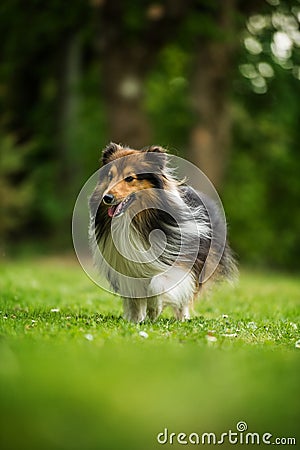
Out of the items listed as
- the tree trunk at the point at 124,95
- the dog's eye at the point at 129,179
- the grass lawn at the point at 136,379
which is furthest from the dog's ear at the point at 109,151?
the tree trunk at the point at 124,95

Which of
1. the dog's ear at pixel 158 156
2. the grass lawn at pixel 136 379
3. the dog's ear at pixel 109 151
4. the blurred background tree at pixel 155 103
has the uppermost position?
the blurred background tree at pixel 155 103

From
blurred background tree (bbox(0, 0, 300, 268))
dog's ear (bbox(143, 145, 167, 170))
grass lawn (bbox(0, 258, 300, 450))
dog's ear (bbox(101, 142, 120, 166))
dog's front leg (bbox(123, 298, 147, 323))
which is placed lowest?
grass lawn (bbox(0, 258, 300, 450))

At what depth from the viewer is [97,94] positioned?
1007 inches

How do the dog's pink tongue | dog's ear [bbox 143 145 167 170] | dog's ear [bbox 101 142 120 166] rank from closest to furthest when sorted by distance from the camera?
the dog's pink tongue → dog's ear [bbox 143 145 167 170] → dog's ear [bbox 101 142 120 166]

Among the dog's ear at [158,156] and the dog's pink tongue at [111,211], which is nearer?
the dog's pink tongue at [111,211]

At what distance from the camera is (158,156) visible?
6.28 m

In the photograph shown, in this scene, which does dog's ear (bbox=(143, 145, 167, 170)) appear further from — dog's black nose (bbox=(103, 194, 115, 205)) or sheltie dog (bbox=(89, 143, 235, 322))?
dog's black nose (bbox=(103, 194, 115, 205))

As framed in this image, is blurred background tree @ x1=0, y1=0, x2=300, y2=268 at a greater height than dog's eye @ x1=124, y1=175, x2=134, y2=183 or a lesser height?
greater

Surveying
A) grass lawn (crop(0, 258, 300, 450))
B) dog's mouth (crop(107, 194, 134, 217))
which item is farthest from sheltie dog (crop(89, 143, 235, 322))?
grass lawn (crop(0, 258, 300, 450))

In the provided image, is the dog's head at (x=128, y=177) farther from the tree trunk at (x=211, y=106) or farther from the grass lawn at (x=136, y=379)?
the tree trunk at (x=211, y=106)

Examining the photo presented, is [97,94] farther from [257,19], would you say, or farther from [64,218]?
[257,19]

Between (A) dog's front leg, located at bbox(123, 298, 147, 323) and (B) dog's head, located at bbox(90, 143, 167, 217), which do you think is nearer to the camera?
(B) dog's head, located at bbox(90, 143, 167, 217)

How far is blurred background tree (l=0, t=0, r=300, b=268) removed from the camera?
16562 mm

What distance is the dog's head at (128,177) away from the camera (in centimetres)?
602
